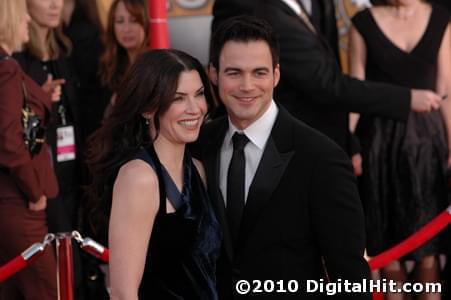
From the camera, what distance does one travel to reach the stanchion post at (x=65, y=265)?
447cm

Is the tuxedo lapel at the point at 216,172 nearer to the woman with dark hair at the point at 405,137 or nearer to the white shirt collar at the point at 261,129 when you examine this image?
the white shirt collar at the point at 261,129

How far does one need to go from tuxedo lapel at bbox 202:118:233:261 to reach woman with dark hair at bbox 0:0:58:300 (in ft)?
5.38

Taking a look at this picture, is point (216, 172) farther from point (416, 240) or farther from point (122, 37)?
point (122, 37)

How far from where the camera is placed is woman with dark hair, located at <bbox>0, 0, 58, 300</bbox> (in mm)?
5020

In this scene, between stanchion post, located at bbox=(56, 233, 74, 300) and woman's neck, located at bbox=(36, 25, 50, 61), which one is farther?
woman's neck, located at bbox=(36, 25, 50, 61)

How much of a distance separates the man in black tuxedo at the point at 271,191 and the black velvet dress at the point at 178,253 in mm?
89

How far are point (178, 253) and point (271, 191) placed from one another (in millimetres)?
347

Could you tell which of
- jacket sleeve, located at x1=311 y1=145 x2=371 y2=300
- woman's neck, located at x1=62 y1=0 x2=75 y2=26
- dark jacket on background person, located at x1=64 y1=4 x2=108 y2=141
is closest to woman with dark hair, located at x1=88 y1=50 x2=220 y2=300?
jacket sleeve, located at x1=311 y1=145 x2=371 y2=300

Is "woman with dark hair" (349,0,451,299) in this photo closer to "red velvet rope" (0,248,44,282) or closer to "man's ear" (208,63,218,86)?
"red velvet rope" (0,248,44,282)

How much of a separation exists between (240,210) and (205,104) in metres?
0.35

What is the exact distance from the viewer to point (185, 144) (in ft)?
11.6

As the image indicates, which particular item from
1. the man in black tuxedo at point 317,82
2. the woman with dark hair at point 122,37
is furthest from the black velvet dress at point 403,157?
the woman with dark hair at point 122,37

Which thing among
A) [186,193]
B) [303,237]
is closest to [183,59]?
[186,193]
